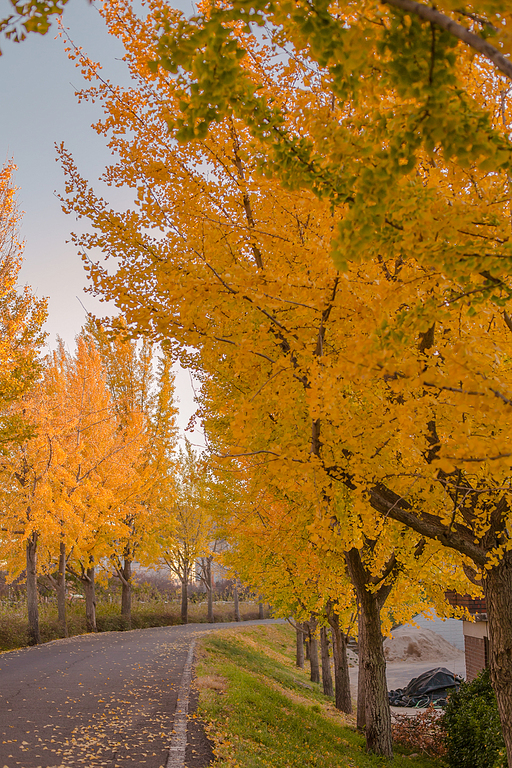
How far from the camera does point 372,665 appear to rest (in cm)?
800

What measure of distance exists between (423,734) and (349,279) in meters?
10.8

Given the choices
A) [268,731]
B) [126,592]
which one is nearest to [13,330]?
[268,731]

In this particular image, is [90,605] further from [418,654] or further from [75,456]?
[418,654]

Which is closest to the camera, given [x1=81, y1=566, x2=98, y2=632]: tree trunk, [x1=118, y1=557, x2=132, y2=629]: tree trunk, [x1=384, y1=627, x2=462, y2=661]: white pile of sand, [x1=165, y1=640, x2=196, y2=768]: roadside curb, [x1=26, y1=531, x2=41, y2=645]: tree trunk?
[x1=165, y1=640, x2=196, y2=768]: roadside curb

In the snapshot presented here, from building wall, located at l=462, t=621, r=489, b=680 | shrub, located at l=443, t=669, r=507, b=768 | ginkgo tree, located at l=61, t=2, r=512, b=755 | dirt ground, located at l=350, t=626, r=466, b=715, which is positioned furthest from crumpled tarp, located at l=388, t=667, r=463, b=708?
ginkgo tree, located at l=61, t=2, r=512, b=755

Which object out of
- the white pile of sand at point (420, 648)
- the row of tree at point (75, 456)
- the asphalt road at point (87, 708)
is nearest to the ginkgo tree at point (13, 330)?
the row of tree at point (75, 456)

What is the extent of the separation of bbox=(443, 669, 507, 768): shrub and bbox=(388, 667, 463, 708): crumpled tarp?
696 cm

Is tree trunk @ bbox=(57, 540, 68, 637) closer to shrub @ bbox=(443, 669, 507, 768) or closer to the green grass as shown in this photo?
the green grass

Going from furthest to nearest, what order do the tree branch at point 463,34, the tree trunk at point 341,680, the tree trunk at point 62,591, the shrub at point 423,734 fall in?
the tree trunk at point 62,591 → the tree trunk at point 341,680 → the shrub at point 423,734 → the tree branch at point 463,34

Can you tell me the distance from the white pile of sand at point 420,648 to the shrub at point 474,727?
15317mm

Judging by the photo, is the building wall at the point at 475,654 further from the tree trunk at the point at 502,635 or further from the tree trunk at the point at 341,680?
the tree trunk at the point at 502,635

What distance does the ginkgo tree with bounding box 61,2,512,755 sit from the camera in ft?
7.30

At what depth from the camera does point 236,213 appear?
5156mm

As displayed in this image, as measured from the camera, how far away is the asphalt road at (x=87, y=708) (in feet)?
15.5
